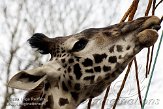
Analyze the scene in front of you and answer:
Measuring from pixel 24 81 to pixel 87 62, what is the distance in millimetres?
342

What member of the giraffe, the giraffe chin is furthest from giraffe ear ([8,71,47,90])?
the giraffe chin

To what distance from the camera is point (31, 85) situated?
1.76 meters

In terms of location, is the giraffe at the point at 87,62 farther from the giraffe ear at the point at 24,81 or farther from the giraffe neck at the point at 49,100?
the giraffe ear at the point at 24,81

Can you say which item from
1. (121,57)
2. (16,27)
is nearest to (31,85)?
(121,57)

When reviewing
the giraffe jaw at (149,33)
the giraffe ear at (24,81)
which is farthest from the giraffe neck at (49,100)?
the giraffe jaw at (149,33)

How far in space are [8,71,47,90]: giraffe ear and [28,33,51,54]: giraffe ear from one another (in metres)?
0.28

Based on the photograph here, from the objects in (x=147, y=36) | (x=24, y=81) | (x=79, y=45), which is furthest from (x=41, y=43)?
(x=147, y=36)

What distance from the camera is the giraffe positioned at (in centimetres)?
192

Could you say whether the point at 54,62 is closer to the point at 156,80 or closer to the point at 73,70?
the point at 73,70

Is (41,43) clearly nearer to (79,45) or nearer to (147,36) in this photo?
(79,45)

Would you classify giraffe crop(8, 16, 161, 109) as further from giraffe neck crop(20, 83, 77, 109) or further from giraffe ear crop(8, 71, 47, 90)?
giraffe ear crop(8, 71, 47, 90)

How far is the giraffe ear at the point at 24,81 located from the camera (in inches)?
68.0

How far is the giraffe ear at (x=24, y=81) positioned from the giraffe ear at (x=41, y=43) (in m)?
0.28

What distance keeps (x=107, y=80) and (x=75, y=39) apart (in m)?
0.25
